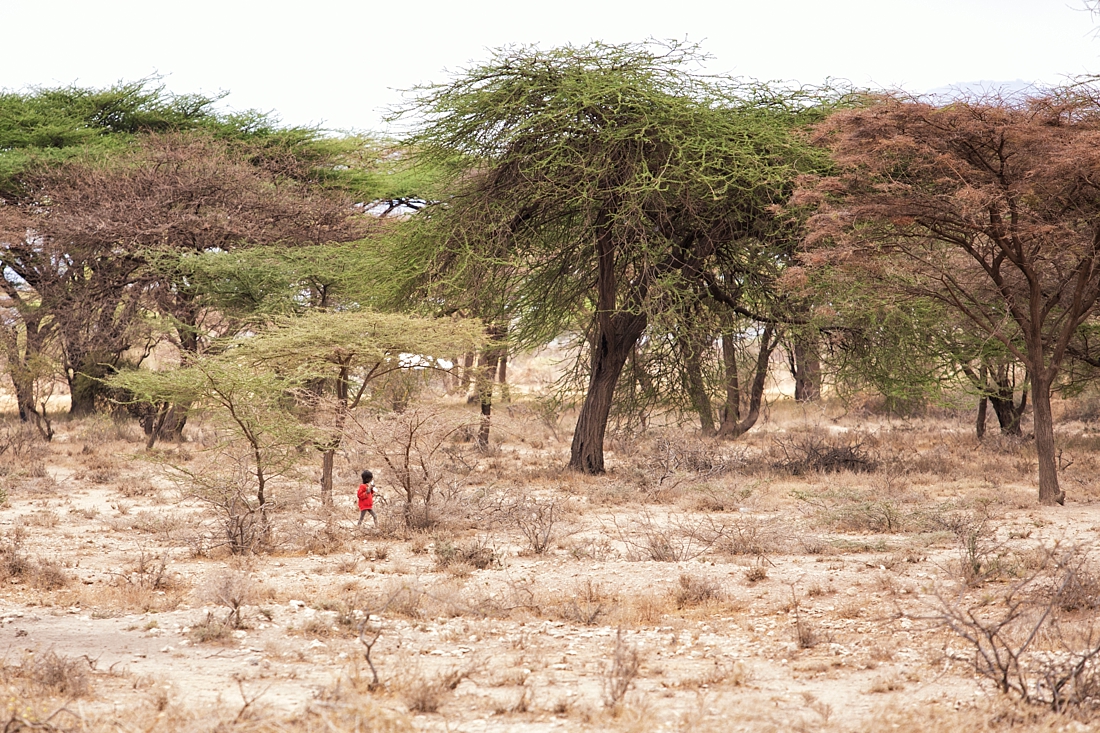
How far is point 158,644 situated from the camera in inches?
290

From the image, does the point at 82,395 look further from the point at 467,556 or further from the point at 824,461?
the point at 467,556

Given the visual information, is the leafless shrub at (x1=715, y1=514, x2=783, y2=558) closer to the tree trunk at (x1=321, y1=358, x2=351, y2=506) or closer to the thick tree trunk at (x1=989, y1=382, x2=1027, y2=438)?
the tree trunk at (x1=321, y1=358, x2=351, y2=506)

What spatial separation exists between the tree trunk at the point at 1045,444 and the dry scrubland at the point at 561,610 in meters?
0.31

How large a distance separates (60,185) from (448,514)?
19.9 meters

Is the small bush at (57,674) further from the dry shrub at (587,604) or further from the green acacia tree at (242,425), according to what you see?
the green acacia tree at (242,425)

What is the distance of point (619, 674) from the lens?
620 centimetres

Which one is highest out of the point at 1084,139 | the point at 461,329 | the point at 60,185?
the point at 60,185

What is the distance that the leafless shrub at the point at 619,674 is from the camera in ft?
19.1

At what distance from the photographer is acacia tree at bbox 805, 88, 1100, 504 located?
13047mm

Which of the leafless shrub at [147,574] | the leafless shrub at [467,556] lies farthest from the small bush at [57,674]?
the leafless shrub at [467,556]

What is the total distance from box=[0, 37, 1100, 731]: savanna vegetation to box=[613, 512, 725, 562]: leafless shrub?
0.36 feet

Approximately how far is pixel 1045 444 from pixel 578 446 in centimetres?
823

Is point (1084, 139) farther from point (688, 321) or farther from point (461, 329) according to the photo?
point (461, 329)

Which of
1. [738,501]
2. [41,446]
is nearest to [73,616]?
[738,501]
